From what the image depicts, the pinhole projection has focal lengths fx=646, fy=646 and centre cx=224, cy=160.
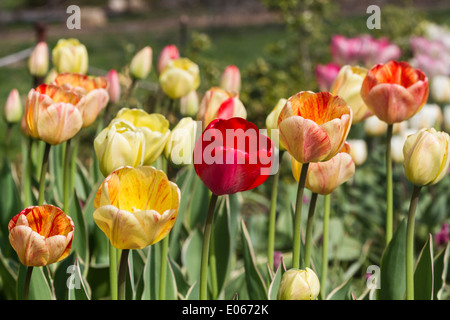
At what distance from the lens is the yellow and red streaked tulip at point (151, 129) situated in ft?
3.62

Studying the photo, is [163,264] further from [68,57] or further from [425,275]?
[68,57]

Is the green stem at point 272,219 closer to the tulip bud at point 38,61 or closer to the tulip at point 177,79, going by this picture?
the tulip at point 177,79

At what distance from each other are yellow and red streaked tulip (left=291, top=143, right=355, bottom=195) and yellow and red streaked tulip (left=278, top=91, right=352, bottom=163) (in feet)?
0.42

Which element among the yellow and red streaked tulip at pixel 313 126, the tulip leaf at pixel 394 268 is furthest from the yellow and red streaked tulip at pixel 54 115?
the tulip leaf at pixel 394 268

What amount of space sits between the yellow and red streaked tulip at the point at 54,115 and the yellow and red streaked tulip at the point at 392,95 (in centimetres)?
53

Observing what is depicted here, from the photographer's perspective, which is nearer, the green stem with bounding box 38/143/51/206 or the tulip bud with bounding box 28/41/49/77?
the green stem with bounding box 38/143/51/206

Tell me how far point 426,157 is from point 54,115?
63 centimetres

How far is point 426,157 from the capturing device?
1.03m

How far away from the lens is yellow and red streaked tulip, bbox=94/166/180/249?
90 cm

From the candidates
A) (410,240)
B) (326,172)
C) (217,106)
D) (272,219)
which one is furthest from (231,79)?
(410,240)

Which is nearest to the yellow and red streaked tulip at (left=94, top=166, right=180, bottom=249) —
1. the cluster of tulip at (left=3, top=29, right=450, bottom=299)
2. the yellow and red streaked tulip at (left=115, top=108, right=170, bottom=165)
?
the cluster of tulip at (left=3, top=29, right=450, bottom=299)

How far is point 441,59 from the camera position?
322 centimetres

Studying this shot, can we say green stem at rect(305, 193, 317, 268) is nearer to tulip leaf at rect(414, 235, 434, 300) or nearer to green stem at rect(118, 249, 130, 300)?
tulip leaf at rect(414, 235, 434, 300)

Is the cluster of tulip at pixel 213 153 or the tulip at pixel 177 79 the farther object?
the tulip at pixel 177 79
